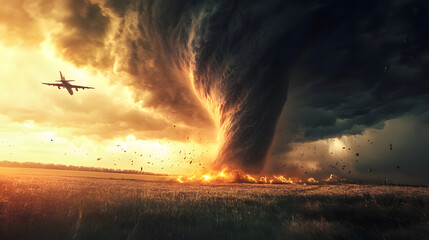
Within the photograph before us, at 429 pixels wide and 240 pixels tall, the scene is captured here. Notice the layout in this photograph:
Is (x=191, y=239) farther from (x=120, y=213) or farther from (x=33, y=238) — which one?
(x=33, y=238)

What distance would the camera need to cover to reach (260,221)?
7.48 meters

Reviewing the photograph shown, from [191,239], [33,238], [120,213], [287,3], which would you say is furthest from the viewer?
[287,3]

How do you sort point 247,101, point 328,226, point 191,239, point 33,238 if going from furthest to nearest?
1. point 247,101
2. point 328,226
3. point 191,239
4. point 33,238

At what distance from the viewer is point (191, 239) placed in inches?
223

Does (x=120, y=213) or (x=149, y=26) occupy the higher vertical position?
(x=149, y=26)

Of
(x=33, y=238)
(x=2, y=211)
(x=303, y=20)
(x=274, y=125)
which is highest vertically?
(x=303, y=20)

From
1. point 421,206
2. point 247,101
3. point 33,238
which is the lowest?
point 33,238

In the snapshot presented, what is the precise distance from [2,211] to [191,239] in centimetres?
516

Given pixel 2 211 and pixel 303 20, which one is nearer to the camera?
pixel 2 211

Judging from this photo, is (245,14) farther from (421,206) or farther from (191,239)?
(191,239)

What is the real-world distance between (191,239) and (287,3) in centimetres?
4491

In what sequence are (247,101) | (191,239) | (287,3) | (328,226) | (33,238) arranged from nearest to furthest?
1. (33,238)
2. (191,239)
3. (328,226)
4. (287,3)
5. (247,101)

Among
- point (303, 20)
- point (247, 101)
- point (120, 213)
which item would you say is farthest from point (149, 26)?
point (120, 213)

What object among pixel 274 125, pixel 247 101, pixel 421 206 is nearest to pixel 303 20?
pixel 247 101
